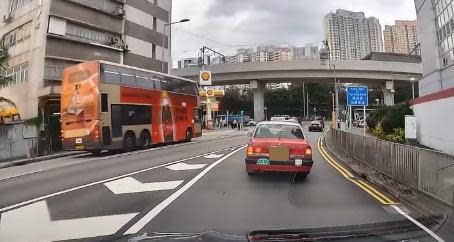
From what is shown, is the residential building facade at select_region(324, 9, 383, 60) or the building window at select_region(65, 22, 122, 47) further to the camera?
the residential building facade at select_region(324, 9, 383, 60)

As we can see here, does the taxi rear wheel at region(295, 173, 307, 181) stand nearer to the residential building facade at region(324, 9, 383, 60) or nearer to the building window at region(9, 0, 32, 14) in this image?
the building window at region(9, 0, 32, 14)

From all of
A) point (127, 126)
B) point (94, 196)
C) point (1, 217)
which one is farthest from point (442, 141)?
point (1, 217)

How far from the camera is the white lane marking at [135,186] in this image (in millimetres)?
11594

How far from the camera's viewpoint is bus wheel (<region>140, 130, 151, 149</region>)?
2786 cm

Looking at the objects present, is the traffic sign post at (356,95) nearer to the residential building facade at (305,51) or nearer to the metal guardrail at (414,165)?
the metal guardrail at (414,165)

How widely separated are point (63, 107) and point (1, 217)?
680 inches

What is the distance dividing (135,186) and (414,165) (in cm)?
635

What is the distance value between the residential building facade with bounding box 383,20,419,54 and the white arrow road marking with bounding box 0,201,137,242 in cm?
7790

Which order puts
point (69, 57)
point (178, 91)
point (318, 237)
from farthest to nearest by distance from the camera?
point (69, 57) < point (178, 91) < point (318, 237)

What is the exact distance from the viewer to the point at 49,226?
779 cm

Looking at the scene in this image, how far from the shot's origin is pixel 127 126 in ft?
86.1

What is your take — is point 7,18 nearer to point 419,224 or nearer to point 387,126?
point 387,126

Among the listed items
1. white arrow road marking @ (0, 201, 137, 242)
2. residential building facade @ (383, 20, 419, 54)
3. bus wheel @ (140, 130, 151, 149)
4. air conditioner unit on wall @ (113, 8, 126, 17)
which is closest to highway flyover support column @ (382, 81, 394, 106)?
residential building facade @ (383, 20, 419, 54)

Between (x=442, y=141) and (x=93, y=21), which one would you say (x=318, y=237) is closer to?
(x=442, y=141)
